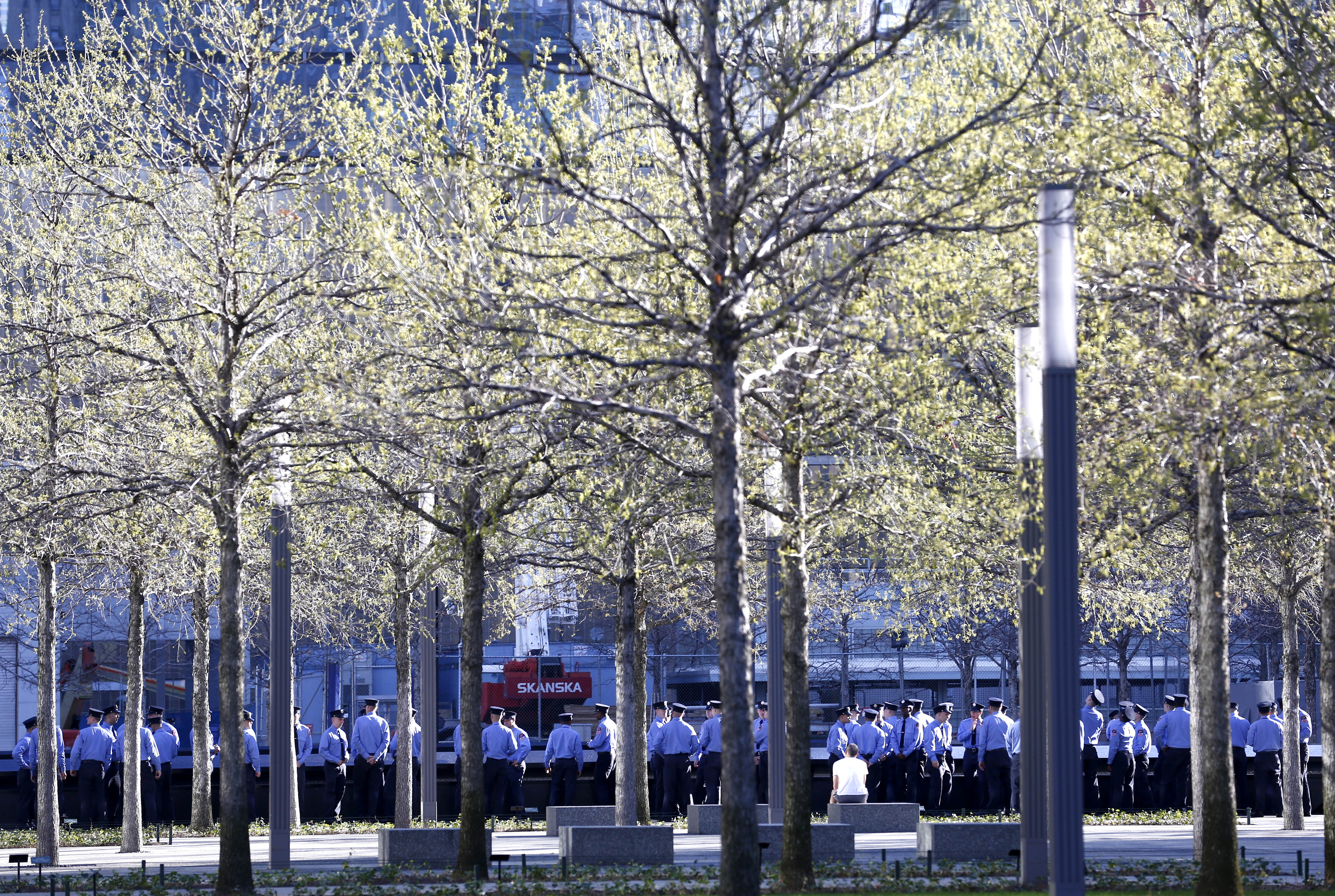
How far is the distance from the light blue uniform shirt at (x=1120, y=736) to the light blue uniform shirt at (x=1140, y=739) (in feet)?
0.32

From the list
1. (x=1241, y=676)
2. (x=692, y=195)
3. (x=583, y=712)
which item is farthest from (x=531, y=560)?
(x=1241, y=676)

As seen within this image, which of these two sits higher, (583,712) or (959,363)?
(959,363)

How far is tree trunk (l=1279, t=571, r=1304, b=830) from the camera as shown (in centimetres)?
2342

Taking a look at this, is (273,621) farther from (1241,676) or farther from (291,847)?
(1241,676)

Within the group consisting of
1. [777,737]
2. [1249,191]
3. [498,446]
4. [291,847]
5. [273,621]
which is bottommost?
[291,847]

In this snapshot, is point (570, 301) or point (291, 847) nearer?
point (570, 301)

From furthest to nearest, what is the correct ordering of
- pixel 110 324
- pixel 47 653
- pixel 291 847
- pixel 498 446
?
pixel 291 847
pixel 47 653
pixel 110 324
pixel 498 446

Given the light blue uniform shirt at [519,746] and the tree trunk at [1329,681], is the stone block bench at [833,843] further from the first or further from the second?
the light blue uniform shirt at [519,746]

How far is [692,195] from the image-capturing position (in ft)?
43.8

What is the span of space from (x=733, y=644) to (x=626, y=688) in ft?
38.2

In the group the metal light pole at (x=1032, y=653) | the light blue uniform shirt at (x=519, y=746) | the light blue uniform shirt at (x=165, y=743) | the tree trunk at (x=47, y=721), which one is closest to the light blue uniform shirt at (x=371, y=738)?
the light blue uniform shirt at (x=519, y=746)

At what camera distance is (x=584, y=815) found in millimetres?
21484

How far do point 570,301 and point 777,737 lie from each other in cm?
784

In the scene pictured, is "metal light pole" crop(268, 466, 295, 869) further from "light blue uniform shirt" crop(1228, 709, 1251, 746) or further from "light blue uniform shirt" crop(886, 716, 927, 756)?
"light blue uniform shirt" crop(1228, 709, 1251, 746)
